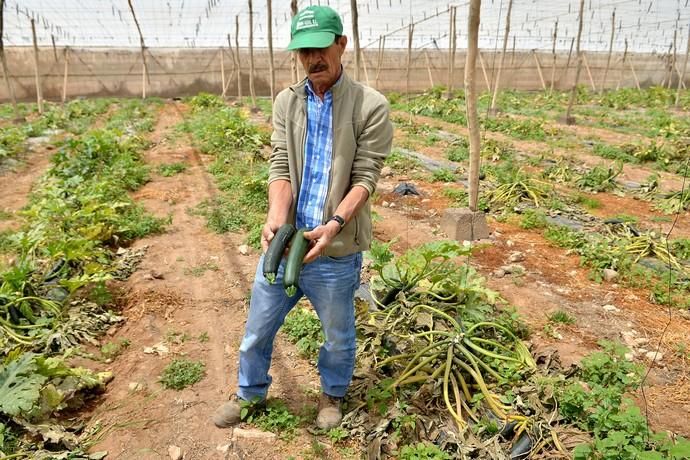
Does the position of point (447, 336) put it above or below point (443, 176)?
below

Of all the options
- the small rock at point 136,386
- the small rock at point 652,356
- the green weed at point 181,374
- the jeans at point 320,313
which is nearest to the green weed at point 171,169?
the green weed at point 181,374

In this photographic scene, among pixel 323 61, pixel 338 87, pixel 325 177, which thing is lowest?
pixel 325 177

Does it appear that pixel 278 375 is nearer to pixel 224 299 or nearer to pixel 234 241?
pixel 224 299

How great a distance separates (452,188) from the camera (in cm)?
754

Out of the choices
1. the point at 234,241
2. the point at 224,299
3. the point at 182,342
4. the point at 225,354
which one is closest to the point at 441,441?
the point at 225,354

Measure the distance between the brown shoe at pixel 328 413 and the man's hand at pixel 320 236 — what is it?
3.41 feet

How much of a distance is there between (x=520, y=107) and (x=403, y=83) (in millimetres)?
11972

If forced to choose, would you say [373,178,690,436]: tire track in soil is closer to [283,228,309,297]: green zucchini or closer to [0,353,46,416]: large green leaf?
[283,228,309,297]: green zucchini

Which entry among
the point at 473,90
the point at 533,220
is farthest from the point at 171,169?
the point at 533,220

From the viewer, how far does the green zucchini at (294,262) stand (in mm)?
2140

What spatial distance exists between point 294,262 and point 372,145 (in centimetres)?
68

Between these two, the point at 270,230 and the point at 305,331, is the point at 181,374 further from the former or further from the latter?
the point at 270,230

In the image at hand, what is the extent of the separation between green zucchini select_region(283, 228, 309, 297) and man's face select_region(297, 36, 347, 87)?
28.4 inches

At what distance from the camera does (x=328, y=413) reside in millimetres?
2795
